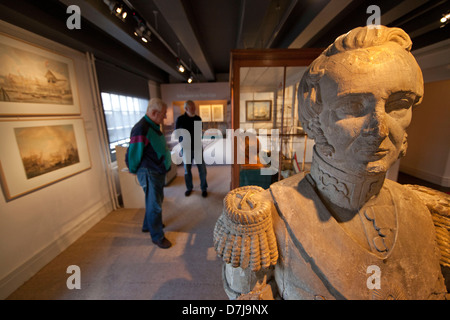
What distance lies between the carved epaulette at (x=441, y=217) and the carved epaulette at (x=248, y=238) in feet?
2.64

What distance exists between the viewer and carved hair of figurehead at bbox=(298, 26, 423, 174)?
633mm

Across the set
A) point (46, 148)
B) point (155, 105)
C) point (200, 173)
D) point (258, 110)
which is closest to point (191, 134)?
point (200, 173)

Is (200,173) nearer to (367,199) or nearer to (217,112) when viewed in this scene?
(217,112)

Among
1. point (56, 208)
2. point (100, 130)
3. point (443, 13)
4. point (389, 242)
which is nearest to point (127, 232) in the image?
point (56, 208)

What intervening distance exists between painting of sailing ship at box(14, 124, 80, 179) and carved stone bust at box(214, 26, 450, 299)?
8.34 ft

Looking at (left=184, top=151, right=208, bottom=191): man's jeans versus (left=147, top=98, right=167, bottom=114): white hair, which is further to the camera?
(left=184, top=151, right=208, bottom=191): man's jeans

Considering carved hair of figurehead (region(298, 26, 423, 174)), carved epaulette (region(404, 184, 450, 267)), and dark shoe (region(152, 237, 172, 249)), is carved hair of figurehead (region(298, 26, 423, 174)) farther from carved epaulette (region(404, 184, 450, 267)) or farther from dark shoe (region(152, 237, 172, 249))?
dark shoe (region(152, 237, 172, 249))

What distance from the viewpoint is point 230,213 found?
0.80m

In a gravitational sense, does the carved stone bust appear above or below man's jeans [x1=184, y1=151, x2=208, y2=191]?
above

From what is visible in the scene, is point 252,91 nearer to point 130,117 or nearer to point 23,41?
point 23,41

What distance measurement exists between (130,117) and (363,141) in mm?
4944

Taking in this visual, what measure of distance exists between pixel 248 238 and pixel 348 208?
478 millimetres

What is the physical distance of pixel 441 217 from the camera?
3.02 ft

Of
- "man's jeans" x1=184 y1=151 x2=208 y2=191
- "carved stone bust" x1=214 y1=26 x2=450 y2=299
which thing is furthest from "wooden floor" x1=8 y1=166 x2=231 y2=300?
"carved stone bust" x1=214 y1=26 x2=450 y2=299
